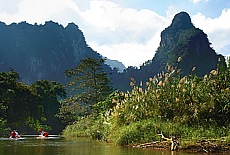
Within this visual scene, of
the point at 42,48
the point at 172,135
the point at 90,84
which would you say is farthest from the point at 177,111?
the point at 42,48

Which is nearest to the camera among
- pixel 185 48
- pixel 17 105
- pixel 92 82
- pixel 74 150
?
pixel 74 150

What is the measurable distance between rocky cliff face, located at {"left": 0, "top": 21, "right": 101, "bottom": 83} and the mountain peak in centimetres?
2515

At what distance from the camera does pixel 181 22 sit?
84.4 m

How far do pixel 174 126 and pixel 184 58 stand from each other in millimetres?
59748

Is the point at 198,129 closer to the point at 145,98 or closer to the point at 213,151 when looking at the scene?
the point at 213,151

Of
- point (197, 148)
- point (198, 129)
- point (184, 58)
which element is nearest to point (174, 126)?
point (198, 129)

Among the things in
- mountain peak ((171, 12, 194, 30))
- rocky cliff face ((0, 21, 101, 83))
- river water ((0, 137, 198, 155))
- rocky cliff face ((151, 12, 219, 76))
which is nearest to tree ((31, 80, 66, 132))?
river water ((0, 137, 198, 155))

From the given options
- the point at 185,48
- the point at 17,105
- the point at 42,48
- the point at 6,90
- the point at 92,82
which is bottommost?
the point at 17,105

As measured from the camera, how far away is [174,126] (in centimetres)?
1105

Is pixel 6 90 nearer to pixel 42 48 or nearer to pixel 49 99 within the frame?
pixel 49 99

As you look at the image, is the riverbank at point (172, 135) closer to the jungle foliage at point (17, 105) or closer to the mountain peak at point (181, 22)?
the jungle foliage at point (17, 105)

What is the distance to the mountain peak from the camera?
276 feet

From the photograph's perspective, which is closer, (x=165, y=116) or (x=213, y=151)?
(x=213, y=151)

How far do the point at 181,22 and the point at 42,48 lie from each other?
3817 centimetres
